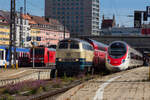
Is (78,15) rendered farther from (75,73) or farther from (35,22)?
(75,73)

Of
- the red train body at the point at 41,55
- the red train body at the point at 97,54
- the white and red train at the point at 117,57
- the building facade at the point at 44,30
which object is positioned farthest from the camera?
the building facade at the point at 44,30

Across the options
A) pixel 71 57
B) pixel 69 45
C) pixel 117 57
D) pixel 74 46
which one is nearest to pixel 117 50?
pixel 117 57

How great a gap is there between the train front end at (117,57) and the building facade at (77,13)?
481 ft

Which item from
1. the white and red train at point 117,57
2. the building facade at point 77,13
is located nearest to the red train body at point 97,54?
the white and red train at point 117,57

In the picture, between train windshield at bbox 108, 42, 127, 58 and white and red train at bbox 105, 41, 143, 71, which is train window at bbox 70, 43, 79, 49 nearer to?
white and red train at bbox 105, 41, 143, 71

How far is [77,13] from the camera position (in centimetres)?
19012

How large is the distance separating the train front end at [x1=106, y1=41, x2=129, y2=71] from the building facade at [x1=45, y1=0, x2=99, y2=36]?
14674 cm

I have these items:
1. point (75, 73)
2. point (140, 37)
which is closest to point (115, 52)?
point (75, 73)

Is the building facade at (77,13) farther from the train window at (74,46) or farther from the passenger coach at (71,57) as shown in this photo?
the train window at (74,46)

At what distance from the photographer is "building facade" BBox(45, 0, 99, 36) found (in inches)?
7293

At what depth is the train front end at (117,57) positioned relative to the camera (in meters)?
35.5

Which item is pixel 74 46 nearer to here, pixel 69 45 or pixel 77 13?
pixel 69 45

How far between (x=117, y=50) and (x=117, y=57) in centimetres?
77

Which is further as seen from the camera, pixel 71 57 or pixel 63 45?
pixel 63 45
